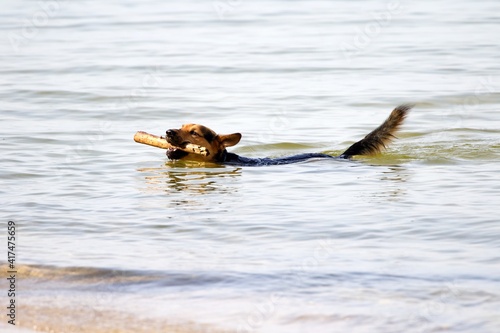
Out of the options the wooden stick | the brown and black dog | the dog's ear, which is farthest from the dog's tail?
the wooden stick

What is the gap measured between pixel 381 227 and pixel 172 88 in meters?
8.52

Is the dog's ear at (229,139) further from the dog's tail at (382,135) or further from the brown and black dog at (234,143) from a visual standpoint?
the dog's tail at (382,135)

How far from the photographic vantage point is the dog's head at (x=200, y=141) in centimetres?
1048

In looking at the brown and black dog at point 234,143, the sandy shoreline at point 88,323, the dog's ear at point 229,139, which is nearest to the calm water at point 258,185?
the sandy shoreline at point 88,323

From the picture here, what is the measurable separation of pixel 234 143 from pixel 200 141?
0.37 metres

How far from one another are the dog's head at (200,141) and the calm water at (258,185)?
184 millimetres

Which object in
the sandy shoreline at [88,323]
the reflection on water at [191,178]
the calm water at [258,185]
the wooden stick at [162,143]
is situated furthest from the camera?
the wooden stick at [162,143]

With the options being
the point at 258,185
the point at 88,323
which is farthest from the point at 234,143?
the point at 88,323

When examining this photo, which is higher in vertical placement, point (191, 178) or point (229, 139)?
point (229, 139)

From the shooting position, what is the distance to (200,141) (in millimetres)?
10664

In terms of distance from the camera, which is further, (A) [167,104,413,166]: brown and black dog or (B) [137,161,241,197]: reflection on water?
(A) [167,104,413,166]: brown and black dog

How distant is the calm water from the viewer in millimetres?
6109

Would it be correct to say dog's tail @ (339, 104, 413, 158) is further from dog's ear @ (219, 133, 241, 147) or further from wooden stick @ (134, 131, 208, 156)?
wooden stick @ (134, 131, 208, 156)

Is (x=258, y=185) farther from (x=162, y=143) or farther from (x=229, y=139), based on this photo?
(x=162, y=143)
